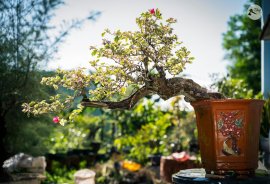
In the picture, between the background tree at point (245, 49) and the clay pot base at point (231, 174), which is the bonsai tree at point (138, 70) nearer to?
the clay pot base at point (231, 174)

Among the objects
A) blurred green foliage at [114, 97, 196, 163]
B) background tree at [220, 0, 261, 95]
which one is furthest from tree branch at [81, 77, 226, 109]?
background tree at [220, 0, 261, 95]

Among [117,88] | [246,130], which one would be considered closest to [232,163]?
[246,130]

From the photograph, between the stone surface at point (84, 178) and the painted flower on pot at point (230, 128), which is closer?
the painted flower on pot at point (230, 128)

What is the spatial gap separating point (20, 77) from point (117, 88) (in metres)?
3.01

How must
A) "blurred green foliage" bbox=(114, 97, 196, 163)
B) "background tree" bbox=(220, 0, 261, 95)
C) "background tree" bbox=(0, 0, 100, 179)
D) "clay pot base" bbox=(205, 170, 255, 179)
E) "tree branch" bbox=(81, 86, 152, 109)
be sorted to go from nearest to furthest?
"clay pot base" bbox=(205, 170, 255, 179) < "tree branch" bbox=(81, 86, 152, 109) < "background tree" bbox=(0, 0, 100, 179) < "blurred green foliage" bbox=(114, 97, 196, 163) < "background tree" bbox=(220, 0, 261, 95)

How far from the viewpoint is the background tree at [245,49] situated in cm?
1656

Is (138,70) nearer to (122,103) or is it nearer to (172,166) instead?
(122,103)

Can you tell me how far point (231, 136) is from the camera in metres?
2.28

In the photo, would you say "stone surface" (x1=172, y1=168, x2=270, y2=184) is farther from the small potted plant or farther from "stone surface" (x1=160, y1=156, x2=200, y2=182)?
"stone surface" (x1=160, y1=156, x2=200, y2=182)

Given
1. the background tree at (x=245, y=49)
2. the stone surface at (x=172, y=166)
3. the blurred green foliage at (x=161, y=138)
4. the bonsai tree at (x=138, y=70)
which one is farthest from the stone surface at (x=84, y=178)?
the background tree at (x=245, y=49)

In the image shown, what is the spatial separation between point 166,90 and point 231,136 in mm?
537

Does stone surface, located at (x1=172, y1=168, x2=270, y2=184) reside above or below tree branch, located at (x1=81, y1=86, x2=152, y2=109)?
below

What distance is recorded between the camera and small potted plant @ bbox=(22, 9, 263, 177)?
2287 mm

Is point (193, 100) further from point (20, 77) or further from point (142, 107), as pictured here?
point (142, 107)
